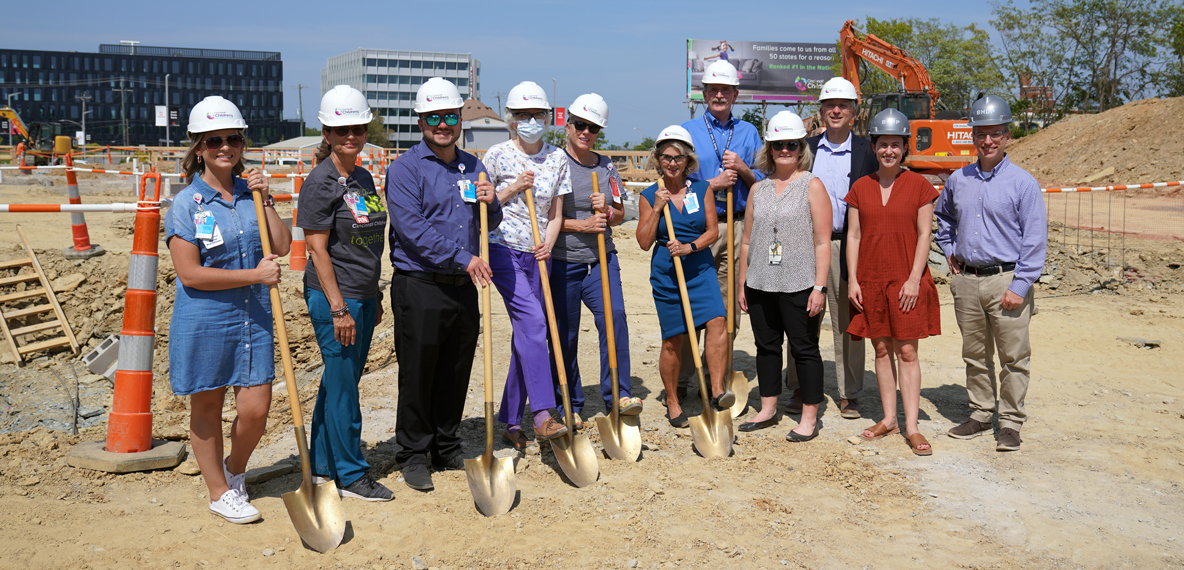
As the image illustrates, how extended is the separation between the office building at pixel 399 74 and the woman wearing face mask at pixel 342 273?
356ft

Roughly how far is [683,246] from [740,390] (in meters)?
1.23

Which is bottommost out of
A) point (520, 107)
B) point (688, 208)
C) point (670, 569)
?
point (670, 569)

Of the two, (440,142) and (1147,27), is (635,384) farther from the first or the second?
(1147,27)

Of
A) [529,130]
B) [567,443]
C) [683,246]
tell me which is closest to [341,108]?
[529,130]

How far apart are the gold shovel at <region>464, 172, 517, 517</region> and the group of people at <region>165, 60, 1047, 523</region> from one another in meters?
0.08

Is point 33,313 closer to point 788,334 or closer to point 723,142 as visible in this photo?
point 723,142

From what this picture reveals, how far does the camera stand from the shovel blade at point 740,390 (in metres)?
5.68

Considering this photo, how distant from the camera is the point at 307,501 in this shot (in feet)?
12.3

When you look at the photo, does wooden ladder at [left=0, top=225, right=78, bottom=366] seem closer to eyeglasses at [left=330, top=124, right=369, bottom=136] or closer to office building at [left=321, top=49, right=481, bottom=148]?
eyeglasses at [left=330, top=124, right=369, bottom=136]

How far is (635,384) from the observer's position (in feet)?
20.9

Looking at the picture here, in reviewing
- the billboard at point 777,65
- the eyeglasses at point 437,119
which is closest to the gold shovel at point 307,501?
the eyeglasses at point 437,119

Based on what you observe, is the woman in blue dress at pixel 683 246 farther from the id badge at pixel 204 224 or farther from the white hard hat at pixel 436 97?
the id badge at pixel 204 224

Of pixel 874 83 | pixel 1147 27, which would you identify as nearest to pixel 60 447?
pixel 1147 27

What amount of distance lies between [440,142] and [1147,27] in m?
44.6
